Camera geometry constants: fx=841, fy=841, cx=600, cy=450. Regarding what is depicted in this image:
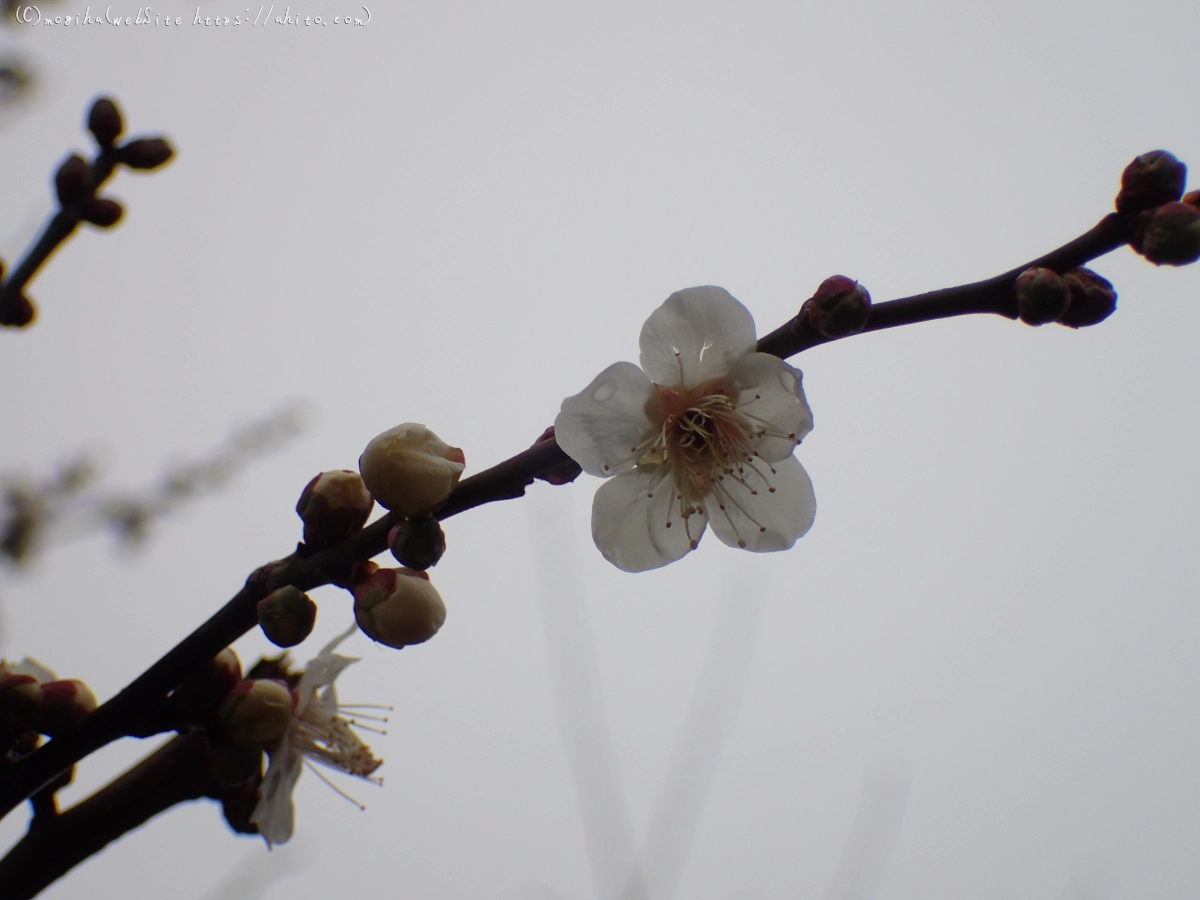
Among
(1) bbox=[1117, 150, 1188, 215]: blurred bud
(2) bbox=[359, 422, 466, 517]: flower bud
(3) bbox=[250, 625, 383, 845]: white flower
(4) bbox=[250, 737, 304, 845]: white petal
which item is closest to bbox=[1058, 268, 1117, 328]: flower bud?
(1) bbox=[1117, 150, 1188, 215]: blurred bud

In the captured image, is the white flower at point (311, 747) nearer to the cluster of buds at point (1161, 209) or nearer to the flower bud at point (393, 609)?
the flower bud at point (393, 609)

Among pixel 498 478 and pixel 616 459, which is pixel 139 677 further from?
pixel 616 459

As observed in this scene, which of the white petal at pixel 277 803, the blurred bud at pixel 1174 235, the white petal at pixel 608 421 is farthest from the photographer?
the white petal at pixel 277 803

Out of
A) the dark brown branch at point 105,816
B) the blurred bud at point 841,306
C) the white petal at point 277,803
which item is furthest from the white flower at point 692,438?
the dark brown branch at point 105,816

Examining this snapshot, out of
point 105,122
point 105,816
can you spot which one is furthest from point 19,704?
point 105,122

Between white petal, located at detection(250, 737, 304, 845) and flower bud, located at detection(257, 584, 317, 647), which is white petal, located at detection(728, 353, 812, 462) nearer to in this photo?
flower bud, located at detection(257, 584, 317, 647)
